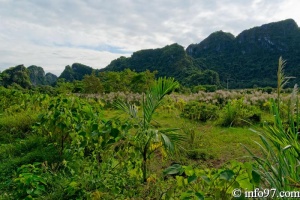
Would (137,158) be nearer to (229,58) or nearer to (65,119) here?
(65,119)

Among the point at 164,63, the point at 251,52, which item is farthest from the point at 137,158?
the point at 251,52

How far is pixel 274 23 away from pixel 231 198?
383 feet

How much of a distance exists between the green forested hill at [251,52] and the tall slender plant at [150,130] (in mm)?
66692

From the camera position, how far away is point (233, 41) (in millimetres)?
109750

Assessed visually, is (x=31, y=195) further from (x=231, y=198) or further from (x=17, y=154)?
(x=17, y=154)

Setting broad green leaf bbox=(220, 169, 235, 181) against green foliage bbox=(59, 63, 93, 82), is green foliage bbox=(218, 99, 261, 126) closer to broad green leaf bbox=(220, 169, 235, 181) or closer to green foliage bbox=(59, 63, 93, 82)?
broad green leaf bbox=(220, 169, 235, 181)

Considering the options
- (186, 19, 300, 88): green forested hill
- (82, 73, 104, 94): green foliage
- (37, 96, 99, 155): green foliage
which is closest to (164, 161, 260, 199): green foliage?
(37, 96, 99, 155): green foliage

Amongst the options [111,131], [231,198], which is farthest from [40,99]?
[231,198]

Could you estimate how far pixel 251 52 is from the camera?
99.3 metres

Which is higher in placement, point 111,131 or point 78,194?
point 111,131

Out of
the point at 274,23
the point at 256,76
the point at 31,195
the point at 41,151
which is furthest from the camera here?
the point at 274,23

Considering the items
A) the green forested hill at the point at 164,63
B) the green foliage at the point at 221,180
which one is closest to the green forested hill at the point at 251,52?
the green forested hill at the point at 164,63

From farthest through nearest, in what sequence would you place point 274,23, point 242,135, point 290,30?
1. point 274,23
2. point 290,30
3. point 242,135

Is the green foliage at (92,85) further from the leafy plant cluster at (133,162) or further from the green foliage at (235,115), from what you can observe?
the leafy plant cluster at (133,162)
